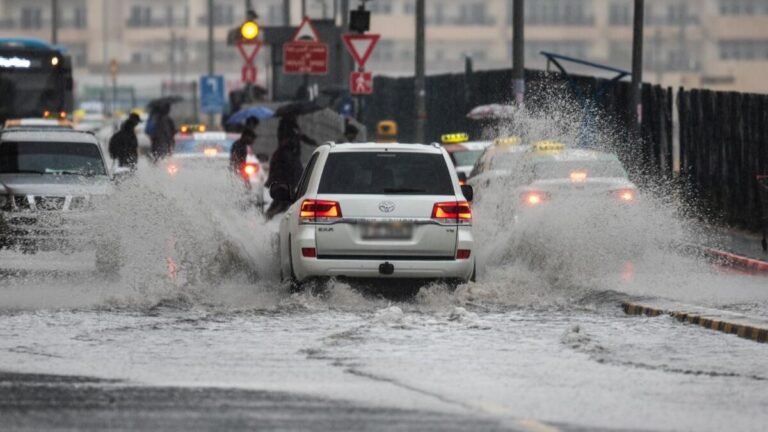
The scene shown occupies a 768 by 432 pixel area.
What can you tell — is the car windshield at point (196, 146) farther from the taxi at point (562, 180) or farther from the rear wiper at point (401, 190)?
the rear wiper at point (401, 190)

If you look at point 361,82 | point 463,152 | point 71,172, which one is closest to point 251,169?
point 463,152

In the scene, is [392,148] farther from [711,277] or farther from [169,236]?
[711,277]

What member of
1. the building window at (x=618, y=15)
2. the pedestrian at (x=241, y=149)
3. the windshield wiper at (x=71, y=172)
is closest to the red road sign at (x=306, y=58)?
the pedestrian at (x=241, y=149)

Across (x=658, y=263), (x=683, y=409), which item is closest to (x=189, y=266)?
(x=658, y=263)

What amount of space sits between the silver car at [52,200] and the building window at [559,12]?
85.2m

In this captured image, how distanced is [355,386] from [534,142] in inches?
520

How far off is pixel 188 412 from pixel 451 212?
268 inches

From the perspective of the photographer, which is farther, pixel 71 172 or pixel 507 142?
pixel 507 142

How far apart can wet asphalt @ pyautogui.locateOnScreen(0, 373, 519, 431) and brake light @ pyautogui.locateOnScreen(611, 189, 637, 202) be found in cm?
1153

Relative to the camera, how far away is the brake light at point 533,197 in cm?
2212

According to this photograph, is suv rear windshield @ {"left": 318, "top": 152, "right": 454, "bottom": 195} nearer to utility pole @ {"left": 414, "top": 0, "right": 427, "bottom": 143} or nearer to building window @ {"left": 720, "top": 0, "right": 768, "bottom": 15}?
utility pole @ {"left": 414, "top": 0, "right": 427, "bottom": 143}

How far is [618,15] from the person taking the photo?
340ft

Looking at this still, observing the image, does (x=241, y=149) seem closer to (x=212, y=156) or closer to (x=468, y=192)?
A: (x=212, y=156)

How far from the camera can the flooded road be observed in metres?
10.4
